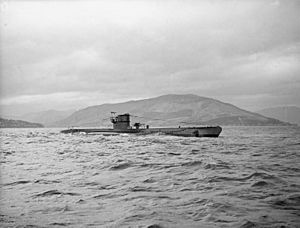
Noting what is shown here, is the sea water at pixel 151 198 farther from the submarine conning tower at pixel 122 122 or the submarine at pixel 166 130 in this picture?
the submarine conning tower at pixel 122 122

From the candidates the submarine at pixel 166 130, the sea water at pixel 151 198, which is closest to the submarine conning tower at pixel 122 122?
the submarine at pixel 166 130

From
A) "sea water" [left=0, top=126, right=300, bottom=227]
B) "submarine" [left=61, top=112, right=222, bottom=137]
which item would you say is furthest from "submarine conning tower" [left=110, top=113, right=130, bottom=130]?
"sea water" [left=0, top=126, right=300, bottom=227]

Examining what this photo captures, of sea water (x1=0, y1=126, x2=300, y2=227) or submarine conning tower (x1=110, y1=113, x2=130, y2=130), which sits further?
submarine conning tower (x1=110, y1=113, x2=130, y2=130)

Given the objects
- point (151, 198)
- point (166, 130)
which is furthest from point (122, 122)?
point (151, 198)

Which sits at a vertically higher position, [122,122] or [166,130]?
[122,122]

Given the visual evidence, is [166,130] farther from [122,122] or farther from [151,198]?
[151,198]

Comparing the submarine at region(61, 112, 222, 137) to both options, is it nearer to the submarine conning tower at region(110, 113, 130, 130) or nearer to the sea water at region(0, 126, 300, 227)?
the submarine conning tower at region(110, 113, 130, 130)

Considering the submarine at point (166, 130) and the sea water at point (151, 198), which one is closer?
the sea water at point (151, 198)

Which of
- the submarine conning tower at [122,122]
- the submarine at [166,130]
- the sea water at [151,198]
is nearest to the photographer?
the sea water at [151,198]

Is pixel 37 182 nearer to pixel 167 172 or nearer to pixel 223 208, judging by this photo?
pixel 167 172

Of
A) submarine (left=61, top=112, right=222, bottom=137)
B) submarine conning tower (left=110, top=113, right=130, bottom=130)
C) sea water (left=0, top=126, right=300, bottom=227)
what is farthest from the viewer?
submarine conning tower (left=110, top=113, right=130, bottom=130)

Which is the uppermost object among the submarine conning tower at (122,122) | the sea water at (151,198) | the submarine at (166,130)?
the submarine conning tower at (122,122)

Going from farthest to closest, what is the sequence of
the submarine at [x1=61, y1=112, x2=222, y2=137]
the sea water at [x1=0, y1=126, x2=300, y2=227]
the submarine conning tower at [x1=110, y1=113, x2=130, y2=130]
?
the submarine conning tower at [x1=110, y1=113, x2=130, y2=130], the submarine at [x1=61, y1=112, x2=222, y2=137], the sea water at [x1=0, y1=126, x2=300, y2=227]

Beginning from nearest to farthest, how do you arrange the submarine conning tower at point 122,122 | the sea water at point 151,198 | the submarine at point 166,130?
the sea water at point 151,198, the submarine at point 166,130, the submarine conning tower at point 122,122
